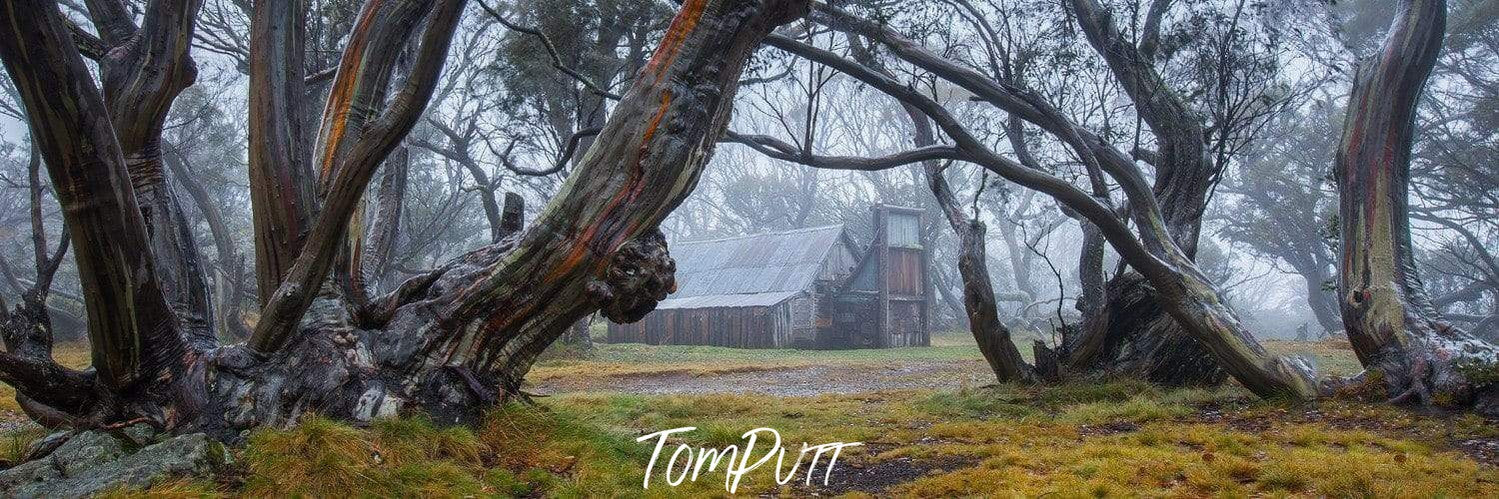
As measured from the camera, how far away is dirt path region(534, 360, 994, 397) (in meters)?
10.4

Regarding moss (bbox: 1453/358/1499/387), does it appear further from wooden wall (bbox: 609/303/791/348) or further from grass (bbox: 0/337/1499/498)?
wooden wall (bbox: 609/303/791/348)

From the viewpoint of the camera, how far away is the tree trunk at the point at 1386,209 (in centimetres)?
705

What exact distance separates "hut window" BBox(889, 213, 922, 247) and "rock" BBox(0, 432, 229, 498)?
883 inches

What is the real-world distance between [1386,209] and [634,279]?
649 cm

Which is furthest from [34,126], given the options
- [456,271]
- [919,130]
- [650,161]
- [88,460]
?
[919,130]

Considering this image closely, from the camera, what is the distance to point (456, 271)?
15.8 ft

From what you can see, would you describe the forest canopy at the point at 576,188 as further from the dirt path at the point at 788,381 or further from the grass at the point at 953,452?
the dirt path at the point at 788,381

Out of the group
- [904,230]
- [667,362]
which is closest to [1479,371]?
[667,362]

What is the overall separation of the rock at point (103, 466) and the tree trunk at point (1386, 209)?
7.55m

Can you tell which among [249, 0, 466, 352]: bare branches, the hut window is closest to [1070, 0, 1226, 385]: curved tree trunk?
[249, 0, 466, 352]: bare branches

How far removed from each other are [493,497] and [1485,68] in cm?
2393

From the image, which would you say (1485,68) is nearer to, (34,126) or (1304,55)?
(1304,55)

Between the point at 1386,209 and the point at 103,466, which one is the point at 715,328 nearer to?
the point at 1386,209

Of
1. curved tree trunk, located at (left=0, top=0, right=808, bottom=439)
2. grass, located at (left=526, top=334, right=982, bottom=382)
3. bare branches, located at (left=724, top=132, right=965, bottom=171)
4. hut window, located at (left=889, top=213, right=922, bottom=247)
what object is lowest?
grass, located at (left=526, top=334, right=982, bottom=382)
